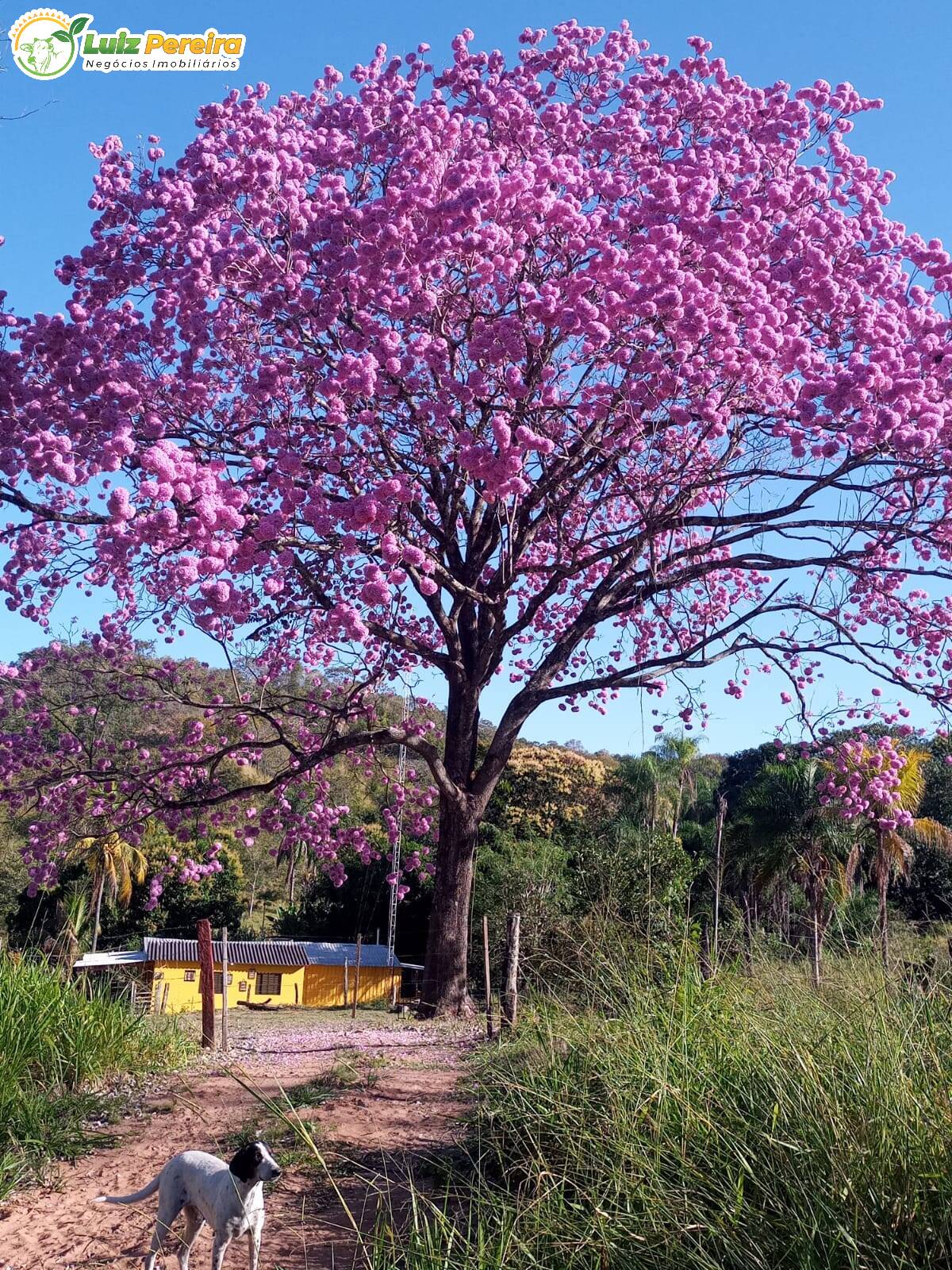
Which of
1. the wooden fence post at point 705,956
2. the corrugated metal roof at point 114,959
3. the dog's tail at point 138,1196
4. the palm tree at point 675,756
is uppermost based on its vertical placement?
the palm tree at point 675,756

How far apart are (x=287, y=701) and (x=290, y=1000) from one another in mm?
20314

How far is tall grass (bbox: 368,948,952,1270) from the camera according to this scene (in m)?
3.33

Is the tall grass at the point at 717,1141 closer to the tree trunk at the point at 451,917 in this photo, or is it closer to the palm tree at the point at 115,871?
the tree trunk at the point at 451,917

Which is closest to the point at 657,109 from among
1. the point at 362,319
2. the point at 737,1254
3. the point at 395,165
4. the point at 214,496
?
the point at 395,165

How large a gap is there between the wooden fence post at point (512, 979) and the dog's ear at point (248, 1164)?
3281mm

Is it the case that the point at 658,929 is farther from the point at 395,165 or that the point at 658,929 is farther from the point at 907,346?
the point at 395,165

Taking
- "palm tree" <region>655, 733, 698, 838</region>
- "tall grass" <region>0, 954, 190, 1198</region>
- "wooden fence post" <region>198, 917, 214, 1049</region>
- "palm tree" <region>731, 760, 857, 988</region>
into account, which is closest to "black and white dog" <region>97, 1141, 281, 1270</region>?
"tall grass" <region>0, 954, 190, 1198</region>

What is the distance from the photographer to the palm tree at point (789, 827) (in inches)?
835

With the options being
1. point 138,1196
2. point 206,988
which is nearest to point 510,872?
point 206,988

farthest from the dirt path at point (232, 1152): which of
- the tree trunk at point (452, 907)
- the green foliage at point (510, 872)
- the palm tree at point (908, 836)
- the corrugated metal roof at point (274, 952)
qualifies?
the corrugated metal roof at point (274, 952)

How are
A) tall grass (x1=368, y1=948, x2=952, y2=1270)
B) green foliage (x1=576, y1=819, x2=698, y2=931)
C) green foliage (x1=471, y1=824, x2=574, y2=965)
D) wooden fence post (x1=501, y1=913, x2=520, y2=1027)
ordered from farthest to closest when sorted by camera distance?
green foliage (x1=471, y1=824, x2=574, y2=965) → green foliage (x1=576, y1=819, x2=698, y2=931) → wooden fence post (x1=501, y1=913, x2=520, y2=1027) → tall grass (x1=368, y1=948, x2=952, y2=1270)

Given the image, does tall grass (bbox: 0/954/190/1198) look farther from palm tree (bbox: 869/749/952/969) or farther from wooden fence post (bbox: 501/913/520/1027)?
palm tree (bbox: 869/749/952/969)

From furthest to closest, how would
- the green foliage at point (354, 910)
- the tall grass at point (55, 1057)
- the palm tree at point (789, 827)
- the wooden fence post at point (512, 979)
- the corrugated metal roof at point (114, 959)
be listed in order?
the green foliage at point (354, 910)
the corrugated metal roof at point (114, 959)
the palm tree at point (789, 827)
the wooden fence post at point (512, 979)
the tall grass at point (55, 1057)

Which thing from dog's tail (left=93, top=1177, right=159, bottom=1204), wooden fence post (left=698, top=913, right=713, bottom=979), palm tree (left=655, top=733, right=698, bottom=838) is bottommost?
dog's tail (left=93, top=1177, right=159, bottom=1204)
